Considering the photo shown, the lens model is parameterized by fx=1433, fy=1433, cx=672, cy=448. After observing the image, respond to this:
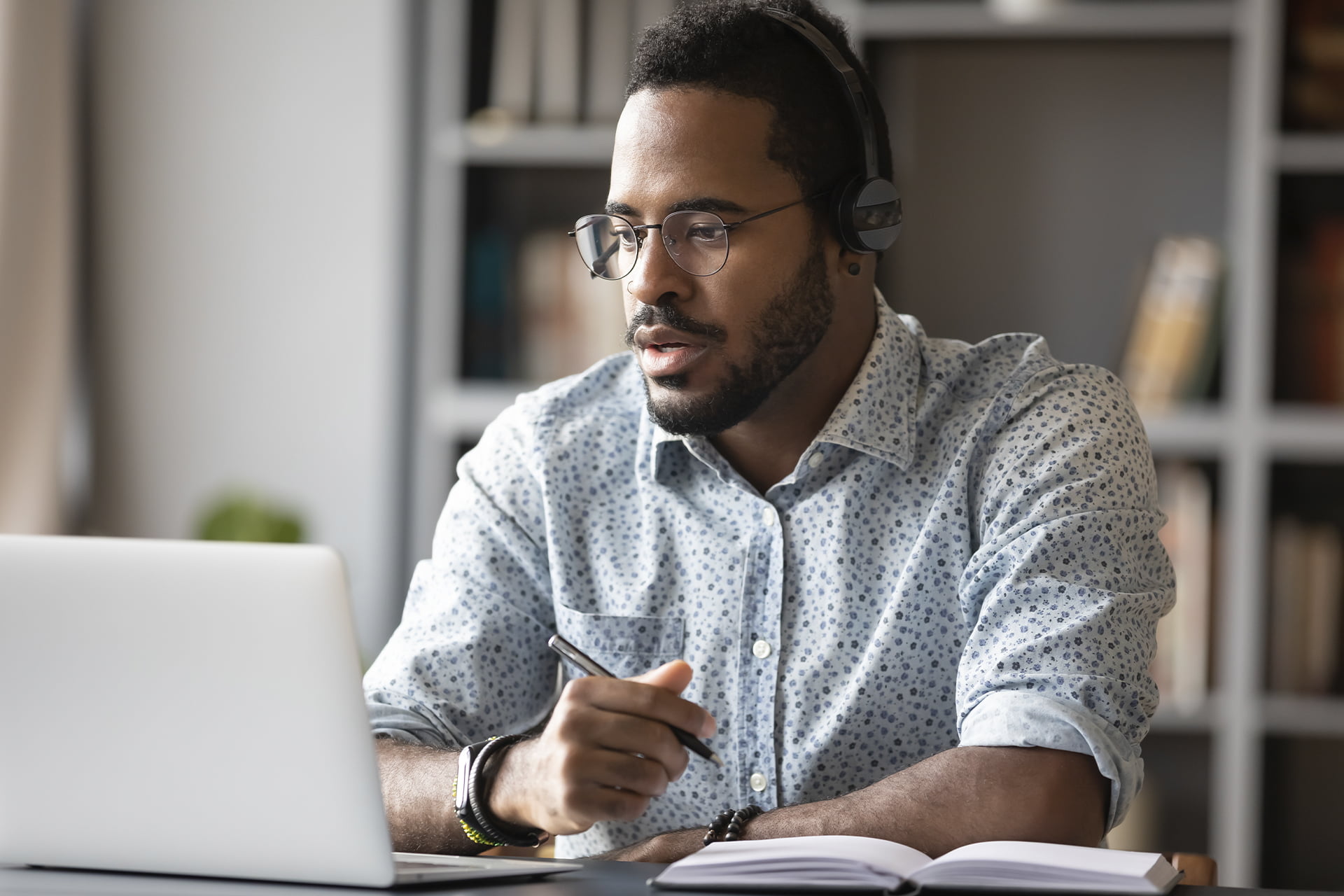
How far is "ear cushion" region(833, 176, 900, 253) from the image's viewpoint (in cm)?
138

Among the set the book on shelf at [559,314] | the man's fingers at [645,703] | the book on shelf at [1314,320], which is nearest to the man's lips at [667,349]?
the man's fingers at [645,703]

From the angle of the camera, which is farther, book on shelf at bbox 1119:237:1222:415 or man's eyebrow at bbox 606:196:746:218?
book on shelf at bbox 1119:237:1222:415

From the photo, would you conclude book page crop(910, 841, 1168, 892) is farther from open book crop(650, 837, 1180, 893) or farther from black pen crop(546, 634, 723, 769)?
A: black pen crop(546, 634, 723, 769)

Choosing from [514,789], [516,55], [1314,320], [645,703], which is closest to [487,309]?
[516,55]

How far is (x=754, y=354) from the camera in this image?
4.50ft

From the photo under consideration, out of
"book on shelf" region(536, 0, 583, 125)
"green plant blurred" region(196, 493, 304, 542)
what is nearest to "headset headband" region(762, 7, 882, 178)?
"book on shelf" region(536, 0, 583, 125)

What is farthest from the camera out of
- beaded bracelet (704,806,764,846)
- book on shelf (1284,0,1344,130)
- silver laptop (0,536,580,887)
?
book on shelf (1284,0,1344,130)

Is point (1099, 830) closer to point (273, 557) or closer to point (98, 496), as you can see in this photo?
point (273, 557)

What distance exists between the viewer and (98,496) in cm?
276

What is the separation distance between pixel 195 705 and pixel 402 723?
0.44 m

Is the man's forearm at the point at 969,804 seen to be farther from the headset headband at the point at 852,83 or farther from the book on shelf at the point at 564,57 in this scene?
the book on shelf at the point at 564,57

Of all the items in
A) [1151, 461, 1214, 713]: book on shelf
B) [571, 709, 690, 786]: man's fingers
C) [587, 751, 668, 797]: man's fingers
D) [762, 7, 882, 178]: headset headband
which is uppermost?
[762, 7, 882, 178]: headset headband

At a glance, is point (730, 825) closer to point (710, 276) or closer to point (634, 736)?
point (634, 736)

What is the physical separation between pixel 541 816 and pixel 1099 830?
0.46 meters
